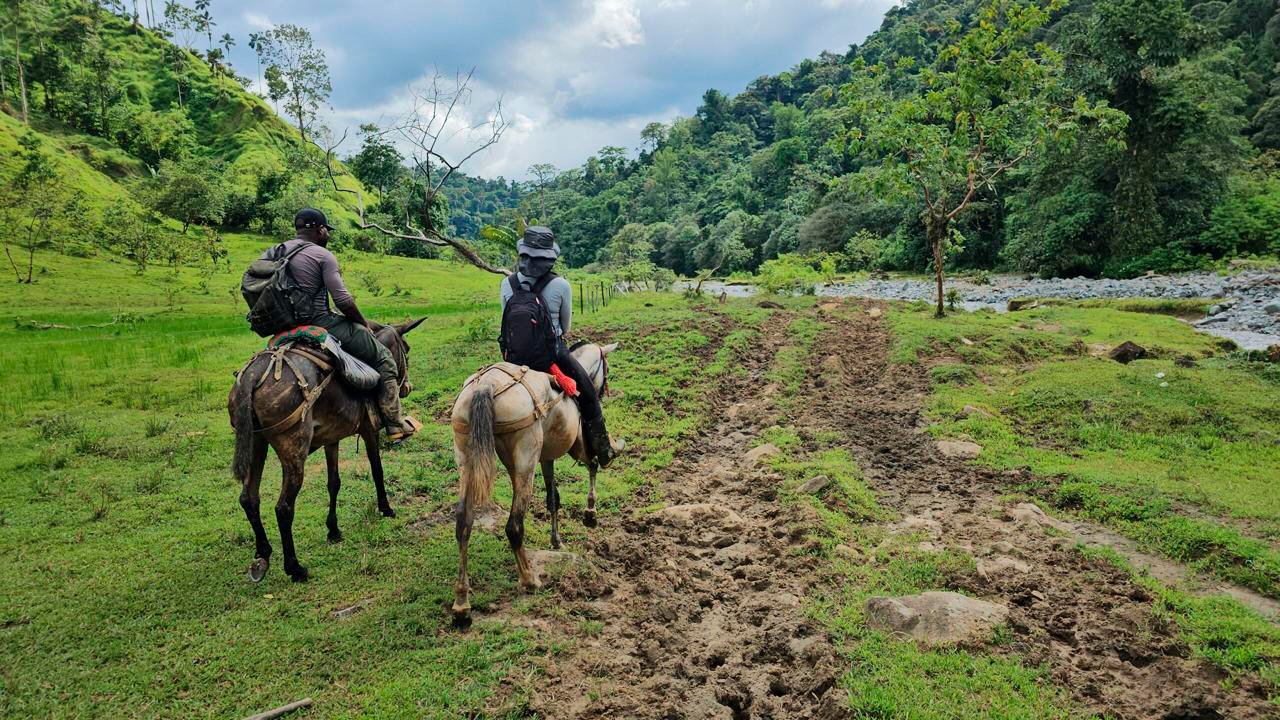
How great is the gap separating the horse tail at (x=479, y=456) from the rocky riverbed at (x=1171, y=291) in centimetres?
1737

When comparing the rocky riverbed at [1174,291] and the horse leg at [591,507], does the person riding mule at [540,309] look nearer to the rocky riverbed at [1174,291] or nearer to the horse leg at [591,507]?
the horse leg at [591,507]

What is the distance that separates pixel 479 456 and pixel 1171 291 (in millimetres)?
27749

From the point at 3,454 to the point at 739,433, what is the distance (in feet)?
34.1

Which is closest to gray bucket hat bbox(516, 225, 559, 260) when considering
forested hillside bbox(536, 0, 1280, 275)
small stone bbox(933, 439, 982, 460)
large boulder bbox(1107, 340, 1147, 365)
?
small stone bbox(933, 439, 982, 460)

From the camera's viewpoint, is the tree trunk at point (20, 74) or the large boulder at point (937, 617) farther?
the tree trunk at point (20, 74)

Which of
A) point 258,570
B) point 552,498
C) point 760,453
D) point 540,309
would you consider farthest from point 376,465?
point 760,453

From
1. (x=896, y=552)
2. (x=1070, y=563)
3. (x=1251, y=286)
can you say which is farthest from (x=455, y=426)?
(x=1251, y=286)

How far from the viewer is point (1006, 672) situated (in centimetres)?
369

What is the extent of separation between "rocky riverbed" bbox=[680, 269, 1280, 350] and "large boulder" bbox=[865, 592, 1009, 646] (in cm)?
1468

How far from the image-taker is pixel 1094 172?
2919cm

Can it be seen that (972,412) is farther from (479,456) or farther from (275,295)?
(275,295)

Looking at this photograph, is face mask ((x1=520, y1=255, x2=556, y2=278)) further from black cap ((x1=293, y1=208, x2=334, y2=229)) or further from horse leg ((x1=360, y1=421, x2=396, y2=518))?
horse leg ((x1=360, y1=421, x2=396, y2=518))

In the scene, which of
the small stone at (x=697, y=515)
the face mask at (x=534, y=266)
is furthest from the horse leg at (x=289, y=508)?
the small stone at (x=697, y=515)

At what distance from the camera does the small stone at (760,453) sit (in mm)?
8133
